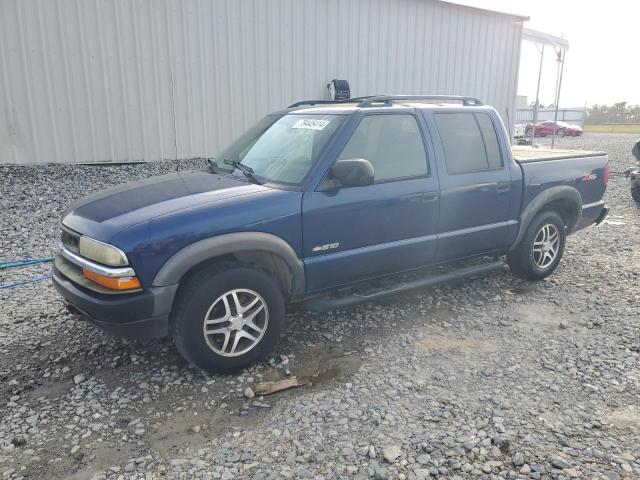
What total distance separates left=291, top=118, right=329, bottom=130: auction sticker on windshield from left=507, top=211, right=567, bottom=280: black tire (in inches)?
98.2

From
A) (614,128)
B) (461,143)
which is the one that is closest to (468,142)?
(461,143)

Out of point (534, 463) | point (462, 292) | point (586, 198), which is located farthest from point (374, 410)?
point (586, 198)

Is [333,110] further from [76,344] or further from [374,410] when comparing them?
[76,344]

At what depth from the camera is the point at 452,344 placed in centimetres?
383

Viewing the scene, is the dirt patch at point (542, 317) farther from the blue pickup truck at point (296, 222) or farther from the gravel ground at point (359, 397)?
the blue pickup truck at point (296, 222)

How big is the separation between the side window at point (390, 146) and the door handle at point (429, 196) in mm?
171

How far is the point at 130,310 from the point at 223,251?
0.66 meters

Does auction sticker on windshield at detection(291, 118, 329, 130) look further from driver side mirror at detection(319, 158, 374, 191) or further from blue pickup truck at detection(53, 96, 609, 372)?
driver side mirror at detection(319, 158, 374, 191)

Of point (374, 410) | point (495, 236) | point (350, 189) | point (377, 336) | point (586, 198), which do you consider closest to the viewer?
point (374, 410)

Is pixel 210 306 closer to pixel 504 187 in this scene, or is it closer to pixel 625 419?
pixel 625 419

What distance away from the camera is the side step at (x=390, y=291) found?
3695mm

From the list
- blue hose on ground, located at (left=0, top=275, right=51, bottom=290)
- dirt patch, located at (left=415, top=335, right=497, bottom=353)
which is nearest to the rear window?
dirt patch, located at (left=415, top=335, right=497, bottom=353)

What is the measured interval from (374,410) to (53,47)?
28.1ft

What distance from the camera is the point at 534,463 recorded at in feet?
8.29
